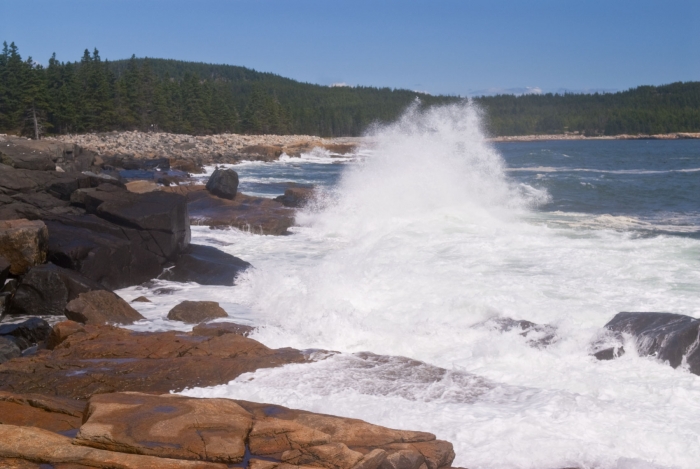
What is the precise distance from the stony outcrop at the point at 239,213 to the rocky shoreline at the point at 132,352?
4.27m

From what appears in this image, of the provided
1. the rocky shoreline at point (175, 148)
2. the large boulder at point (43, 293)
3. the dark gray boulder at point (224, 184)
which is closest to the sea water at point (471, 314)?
the large boulder at point (43, 293)

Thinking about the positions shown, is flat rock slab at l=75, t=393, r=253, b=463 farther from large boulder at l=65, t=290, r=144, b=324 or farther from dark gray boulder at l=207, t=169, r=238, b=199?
dark gray boulder at l=207, t=169, r=238, b=199

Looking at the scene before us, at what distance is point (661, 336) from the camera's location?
8.42 m

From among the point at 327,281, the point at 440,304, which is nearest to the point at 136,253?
the point at 327,281

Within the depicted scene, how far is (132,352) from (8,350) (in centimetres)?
168

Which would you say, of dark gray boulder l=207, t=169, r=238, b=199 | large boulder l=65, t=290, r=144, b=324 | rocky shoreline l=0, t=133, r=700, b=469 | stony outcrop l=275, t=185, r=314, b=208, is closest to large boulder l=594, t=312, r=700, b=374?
rocky shoreline l=0, t=133, r=700, b=469

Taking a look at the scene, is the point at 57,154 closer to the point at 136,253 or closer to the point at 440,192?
the point at 136,253

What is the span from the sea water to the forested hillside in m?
45.5

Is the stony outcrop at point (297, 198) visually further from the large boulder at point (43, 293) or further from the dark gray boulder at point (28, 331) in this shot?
the dark gray boulder at point (28, 331)

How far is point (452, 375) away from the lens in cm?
789

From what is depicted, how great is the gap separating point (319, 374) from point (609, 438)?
125 inches

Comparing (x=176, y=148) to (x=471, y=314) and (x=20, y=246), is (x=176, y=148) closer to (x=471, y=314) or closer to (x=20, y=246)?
(x=20, y=246)

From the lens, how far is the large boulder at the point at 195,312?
10.5 m

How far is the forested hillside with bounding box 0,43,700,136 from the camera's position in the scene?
6300cm
